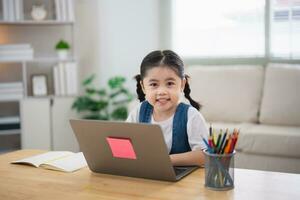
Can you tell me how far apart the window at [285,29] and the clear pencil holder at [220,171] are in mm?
2696

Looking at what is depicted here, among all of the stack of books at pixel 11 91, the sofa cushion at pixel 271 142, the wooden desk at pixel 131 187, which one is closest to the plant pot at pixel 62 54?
the stack of books at pixel 11 91

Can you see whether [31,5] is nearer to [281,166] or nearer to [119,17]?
[119,17]

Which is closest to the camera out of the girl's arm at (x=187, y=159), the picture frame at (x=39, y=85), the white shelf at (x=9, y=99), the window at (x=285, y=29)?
the girl's arm at (x=187, y=159)

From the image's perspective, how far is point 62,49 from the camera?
385 centimetres

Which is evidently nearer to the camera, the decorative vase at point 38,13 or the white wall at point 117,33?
the decorative vase at point 38,13

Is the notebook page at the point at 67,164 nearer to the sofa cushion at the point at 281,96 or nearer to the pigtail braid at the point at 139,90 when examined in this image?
the pigtail braid at the point at 139,90

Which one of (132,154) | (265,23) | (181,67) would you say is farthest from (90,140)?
(265,23)

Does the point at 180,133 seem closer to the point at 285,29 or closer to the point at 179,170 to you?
the point at 179,170

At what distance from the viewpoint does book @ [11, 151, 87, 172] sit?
1.44 meters

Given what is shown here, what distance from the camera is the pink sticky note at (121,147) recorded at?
1.24m

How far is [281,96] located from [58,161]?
2248 millimetres

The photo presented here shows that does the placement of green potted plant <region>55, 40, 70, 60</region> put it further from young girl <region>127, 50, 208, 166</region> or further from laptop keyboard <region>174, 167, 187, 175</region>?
laptop keyboard <region>174, 167, 187, 175</region>

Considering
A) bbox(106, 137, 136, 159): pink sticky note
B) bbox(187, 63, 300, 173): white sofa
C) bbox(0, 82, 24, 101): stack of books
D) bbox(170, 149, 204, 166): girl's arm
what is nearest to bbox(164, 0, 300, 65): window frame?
bbox(187, 63, 300, 173): white sofa

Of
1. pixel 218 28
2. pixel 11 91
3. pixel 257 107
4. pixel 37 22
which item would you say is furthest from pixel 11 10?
pixel 257 107
